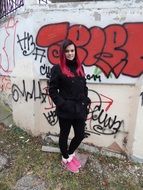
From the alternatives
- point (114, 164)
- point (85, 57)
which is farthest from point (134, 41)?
point (114, 164)

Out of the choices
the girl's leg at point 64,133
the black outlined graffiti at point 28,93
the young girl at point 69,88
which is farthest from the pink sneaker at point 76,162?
the black outlined graffiti at point 28,93

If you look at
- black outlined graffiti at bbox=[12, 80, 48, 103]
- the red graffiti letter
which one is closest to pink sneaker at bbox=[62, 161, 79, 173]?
black outlined graffiti at bbox=[12, 80, 48, 103]

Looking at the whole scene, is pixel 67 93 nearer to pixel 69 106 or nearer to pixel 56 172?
pixel 69 106

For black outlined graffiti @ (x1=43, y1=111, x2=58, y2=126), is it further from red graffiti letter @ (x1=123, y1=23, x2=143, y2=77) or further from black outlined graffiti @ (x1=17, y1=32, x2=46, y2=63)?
red graffiti letter @ (x1=123, y1=23, x2=143, y2=77)

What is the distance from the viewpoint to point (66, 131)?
4.22 m

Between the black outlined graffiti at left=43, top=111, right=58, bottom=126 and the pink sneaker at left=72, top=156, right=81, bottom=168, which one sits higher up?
the black outlined graffiti at left=43, top=111, right=58, bottom=126

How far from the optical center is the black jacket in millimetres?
3844

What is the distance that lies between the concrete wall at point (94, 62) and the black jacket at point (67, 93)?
2.71ft

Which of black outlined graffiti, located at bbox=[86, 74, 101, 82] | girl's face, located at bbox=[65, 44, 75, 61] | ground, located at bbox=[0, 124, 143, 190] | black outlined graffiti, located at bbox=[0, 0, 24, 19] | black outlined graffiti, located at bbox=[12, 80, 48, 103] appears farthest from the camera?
black outlined graffiti, located at bbox=[0, 0, 24, 19]

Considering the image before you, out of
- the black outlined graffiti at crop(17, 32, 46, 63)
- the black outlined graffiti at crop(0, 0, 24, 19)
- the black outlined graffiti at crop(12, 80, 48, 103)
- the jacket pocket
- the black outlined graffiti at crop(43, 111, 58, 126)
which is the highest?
the black outlined graffiti at crop(0, 0, 24, 19)

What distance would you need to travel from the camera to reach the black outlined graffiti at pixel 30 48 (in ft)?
Result: 16.5

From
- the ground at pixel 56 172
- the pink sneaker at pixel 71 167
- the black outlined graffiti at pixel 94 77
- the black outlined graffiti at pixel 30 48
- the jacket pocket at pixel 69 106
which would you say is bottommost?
the ground at pixel 56 172

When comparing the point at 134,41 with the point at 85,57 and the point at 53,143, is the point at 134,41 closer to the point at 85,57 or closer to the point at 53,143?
the point at 85,57

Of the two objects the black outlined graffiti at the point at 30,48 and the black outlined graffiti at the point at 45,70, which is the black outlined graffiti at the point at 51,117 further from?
the black outlined graffiti at the point at 30,48
